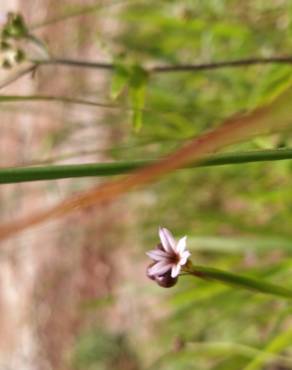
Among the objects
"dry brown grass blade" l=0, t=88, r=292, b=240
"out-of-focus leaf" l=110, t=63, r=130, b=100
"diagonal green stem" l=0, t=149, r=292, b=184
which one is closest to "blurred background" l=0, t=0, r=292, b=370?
"out-of-focus leaf" l=110, t=63, r=130, b=100

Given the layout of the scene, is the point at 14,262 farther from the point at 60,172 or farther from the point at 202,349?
the point at 60,172

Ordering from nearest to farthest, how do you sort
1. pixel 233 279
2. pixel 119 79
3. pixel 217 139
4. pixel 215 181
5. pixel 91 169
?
pixel 217 139
pixel 91 169
pixel 233 279
pixel 119 79
pixel 215 181

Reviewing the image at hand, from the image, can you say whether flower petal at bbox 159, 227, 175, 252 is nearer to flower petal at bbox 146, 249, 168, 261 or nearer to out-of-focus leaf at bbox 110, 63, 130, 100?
flower petal at bbox 146, 249, 168, 261

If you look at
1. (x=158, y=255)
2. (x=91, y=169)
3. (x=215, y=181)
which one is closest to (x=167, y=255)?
(x=158, y=255)

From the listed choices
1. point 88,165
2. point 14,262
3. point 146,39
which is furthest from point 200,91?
point 14,262

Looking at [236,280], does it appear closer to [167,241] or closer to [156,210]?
[167,241]

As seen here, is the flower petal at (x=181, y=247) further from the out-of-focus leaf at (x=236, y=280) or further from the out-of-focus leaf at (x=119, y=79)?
the out-of-focus leaf at (x=119, y=79)
